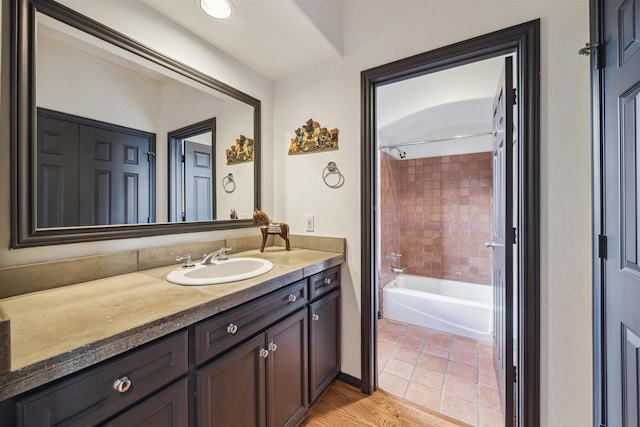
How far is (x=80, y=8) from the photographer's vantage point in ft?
3.67

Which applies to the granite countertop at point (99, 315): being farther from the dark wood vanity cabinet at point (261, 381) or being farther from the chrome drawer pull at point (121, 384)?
the dark wood vanity cabinet at point (261, 381)

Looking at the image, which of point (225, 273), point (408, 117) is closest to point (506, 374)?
point (225, 273)

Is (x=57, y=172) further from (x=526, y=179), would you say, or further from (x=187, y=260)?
(x=526, y=179)

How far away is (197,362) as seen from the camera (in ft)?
2.95

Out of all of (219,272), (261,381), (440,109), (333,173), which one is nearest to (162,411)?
(261,381)

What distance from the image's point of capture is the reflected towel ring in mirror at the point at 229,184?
1.78 meters

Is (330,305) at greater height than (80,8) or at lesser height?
lesser

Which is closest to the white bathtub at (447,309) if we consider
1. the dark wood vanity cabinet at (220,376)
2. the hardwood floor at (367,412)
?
the hardwood floor at (367,412)

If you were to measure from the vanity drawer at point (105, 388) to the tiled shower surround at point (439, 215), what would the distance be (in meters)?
2.55

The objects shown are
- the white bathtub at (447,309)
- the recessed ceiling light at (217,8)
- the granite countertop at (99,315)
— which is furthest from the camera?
the white bathtub at (447,309)

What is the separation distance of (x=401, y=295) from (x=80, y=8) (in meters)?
3.11

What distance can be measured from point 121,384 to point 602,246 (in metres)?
1.69

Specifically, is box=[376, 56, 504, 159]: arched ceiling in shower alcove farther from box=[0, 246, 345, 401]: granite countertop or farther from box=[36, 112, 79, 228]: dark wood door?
box=[36, 112, 79, 228]: dark wood door

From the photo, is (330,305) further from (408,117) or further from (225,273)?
(408,117)
